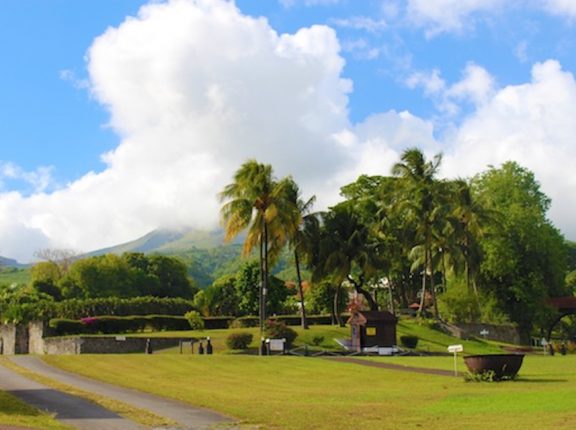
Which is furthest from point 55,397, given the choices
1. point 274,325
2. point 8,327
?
point 8,327

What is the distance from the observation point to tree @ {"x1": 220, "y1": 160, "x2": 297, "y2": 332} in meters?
56.5

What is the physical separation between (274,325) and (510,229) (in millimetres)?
32356

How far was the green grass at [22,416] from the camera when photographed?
1683 centimetres

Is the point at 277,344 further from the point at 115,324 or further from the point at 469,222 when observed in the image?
the point at 469,222

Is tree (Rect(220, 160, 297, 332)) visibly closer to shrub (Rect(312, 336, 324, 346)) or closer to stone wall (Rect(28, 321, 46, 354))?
shrub (Rect(312, 336, 324, 346))

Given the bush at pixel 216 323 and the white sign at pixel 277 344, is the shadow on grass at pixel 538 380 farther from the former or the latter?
the bush at pixel 216 323

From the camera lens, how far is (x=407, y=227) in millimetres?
74938

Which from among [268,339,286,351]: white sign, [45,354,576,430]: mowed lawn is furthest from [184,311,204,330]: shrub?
[45,354,576,430]: mowed lawn

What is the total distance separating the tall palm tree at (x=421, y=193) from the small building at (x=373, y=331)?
1709 centimetres

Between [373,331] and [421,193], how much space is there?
20762mm

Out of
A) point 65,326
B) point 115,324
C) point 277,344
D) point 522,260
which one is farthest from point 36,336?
point 522,260

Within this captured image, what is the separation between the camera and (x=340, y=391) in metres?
28.0

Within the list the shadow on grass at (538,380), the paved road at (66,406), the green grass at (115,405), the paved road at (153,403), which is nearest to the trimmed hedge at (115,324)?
the paved road at (153,403)

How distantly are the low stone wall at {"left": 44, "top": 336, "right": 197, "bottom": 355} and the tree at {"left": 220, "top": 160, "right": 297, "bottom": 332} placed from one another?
8.23m
